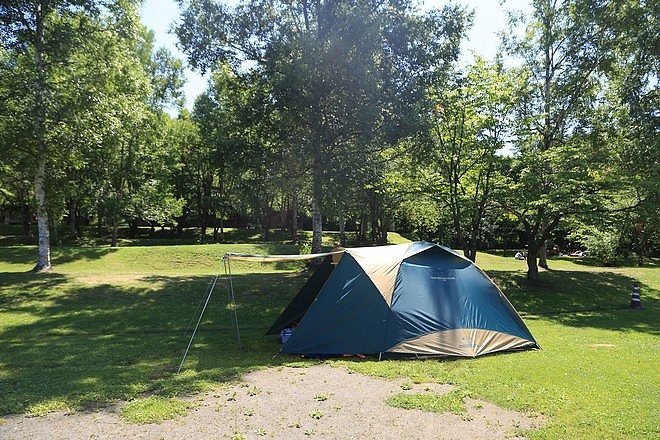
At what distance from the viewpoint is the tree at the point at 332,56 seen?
14.6 meters

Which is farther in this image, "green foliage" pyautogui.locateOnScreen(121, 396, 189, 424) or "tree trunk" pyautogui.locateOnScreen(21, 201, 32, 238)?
"tree trunk" pyautogui.locateOnScreen(21, 201, 32, 238)

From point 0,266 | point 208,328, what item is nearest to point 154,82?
point 0,266

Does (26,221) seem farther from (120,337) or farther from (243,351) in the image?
(243,351)

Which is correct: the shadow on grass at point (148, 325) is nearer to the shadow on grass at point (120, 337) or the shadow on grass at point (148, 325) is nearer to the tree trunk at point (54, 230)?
the shadow on grass at point (120, 337)

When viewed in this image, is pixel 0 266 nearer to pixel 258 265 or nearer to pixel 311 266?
pixel 258 265

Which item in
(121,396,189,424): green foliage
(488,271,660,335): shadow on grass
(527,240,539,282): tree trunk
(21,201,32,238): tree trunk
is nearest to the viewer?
(121,396,189,424): green foliage

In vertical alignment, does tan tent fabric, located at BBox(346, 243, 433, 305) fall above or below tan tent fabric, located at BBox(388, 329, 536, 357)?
above

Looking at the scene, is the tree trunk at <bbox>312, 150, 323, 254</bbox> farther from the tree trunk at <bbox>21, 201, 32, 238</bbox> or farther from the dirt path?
the tree trunk at <bbox>21, 201, 32, 238</bbox>

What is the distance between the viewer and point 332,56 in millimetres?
14672

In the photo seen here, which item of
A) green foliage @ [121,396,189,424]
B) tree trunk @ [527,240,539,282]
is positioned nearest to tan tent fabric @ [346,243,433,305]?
green foliage @ [121,396,189,424]

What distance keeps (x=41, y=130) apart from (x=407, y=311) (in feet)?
42.6

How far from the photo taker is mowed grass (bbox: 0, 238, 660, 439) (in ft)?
19.0

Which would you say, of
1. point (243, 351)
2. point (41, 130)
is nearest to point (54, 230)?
point (41, 130)

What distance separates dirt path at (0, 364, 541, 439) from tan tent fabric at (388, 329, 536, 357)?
1.77 m
